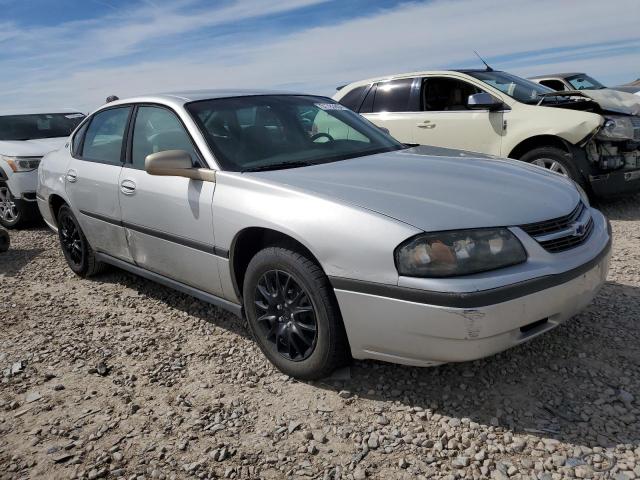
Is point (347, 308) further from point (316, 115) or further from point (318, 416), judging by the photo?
point (316, 115)

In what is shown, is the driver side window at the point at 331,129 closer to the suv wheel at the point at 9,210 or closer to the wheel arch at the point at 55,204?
the wheel arch at the point at 55,204

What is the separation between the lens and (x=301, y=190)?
8.82ft

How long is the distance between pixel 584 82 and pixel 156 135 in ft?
31.6

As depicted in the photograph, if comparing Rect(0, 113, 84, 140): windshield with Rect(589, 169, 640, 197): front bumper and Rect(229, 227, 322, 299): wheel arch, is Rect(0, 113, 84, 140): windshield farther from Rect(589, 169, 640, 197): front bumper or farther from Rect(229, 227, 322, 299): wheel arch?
Rect(589, 169, 640, 197): front bumper

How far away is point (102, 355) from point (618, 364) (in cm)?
292

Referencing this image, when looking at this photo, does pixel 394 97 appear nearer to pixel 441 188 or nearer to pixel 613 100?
pixel 613 100

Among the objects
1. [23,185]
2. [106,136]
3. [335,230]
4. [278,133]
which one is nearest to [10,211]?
[23,185]

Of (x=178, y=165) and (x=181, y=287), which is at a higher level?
(x=178, y=165)

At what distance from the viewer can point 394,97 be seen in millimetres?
7137

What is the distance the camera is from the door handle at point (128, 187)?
3627mm

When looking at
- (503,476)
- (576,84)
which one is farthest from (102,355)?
(576,84)

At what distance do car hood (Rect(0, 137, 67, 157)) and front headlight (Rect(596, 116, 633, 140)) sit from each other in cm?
629

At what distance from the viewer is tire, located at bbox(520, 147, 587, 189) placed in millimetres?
5742

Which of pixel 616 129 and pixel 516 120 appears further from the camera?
pixel 516 120
